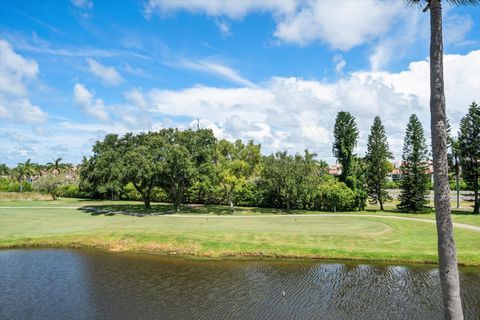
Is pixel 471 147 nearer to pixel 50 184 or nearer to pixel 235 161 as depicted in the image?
pixel 235 161

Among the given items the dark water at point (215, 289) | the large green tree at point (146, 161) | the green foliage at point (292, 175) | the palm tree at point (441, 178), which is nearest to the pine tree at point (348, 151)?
the green foliage at point (292, 175)

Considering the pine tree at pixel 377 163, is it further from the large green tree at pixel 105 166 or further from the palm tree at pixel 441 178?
the palm tree at pixel 441 178

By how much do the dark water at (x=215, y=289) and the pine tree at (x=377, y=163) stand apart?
30989mm

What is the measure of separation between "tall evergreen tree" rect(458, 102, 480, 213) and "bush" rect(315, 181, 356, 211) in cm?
1526

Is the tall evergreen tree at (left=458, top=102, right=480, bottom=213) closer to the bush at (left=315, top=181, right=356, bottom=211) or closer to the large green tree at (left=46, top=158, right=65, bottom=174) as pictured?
the bush at (left=315, top=181, right=356, bottom=211)

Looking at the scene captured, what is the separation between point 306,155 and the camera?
46.9 metres

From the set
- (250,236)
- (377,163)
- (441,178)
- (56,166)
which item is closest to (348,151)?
(377,163)

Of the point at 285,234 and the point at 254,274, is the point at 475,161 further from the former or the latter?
the point at 254,274

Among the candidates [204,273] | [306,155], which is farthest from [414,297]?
[306,155]

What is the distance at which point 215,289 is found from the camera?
18281mm

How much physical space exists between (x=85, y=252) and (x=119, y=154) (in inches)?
921

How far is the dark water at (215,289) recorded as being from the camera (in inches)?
595

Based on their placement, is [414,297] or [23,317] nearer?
[23,317]

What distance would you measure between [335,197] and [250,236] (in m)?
22.7
